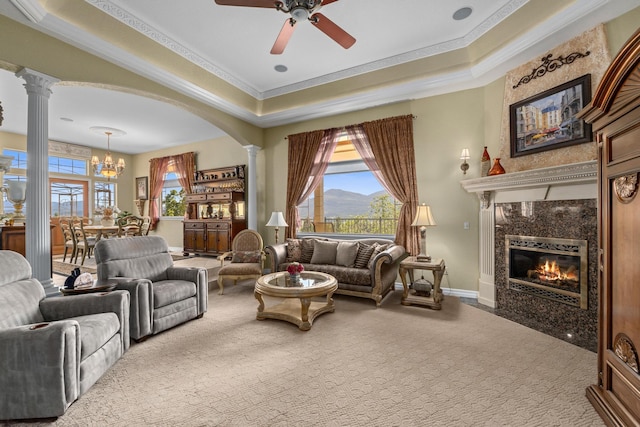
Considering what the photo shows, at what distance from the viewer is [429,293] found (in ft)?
13.6

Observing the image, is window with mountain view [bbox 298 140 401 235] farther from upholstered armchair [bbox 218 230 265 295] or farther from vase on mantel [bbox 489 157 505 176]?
vase on mantel [bbox 489 157 505 176]

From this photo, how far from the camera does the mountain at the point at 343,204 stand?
5613mm

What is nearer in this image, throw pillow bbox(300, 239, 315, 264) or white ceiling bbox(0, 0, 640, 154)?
white ceiling bbox(0, 0, 640, 154)

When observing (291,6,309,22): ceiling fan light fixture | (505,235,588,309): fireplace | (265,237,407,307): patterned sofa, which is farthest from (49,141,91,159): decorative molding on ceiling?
(505,235,588,309): fireplace

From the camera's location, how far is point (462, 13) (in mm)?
3445

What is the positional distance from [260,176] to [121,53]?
129 inches

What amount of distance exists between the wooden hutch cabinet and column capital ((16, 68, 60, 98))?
13.0 feet

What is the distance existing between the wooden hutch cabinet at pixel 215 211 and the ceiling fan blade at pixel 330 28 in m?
4.65

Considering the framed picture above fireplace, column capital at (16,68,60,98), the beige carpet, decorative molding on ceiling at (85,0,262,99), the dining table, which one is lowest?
the beige carpet

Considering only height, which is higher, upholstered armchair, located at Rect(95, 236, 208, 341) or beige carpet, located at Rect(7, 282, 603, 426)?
upholstered armchair, located at Rect(95, 236, 208, 341)

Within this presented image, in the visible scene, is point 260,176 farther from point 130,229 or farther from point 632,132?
point 632,132

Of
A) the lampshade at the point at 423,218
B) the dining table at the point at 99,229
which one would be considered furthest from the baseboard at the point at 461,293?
the dining table at the point at 99,229

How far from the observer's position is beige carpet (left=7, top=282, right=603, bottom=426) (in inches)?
71.8

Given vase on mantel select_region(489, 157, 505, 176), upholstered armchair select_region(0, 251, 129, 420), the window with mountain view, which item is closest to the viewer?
upholstered armchair select_region(0, 251, 129, 420)
